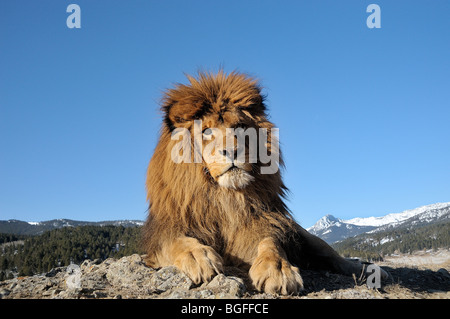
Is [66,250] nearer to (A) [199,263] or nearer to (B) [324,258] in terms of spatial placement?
(B) [324,258]

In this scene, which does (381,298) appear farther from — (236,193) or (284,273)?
(236,193)

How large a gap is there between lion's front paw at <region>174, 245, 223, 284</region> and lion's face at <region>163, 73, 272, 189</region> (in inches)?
38.1

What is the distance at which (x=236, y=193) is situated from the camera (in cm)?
575

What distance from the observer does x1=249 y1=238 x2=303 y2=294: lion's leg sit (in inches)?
184

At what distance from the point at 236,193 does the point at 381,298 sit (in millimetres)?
2274

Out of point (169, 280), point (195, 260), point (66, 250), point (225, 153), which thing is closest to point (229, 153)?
point (225, 153)

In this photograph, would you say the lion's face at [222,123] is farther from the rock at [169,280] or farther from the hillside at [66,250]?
the hillside at [66,250]

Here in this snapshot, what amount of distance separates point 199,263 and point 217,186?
1.24m

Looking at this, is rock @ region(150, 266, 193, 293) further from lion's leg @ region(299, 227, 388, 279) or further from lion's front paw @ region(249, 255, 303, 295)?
lion's leg @ region(299, 227, 388, 279)

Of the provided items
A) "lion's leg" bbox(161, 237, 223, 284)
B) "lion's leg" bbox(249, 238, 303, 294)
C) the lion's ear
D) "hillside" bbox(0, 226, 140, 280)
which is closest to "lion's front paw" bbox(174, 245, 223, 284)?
"lion's leg" bbox(161, 237, 223, 284)

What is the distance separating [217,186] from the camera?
5.74 metres

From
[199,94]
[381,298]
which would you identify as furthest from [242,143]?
[381,298]

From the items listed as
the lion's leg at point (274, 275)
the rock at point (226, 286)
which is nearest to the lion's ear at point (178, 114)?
the lion's leg at point (274, 275)

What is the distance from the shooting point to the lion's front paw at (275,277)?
15.4ft
